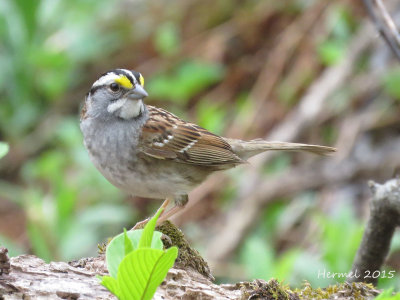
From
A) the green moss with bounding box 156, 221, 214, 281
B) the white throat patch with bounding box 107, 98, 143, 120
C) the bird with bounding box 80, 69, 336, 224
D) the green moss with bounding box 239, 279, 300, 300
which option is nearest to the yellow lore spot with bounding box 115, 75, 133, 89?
the bird with bounding box 80, 69, 336, 224

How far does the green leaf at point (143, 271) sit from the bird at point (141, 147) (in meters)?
1.18

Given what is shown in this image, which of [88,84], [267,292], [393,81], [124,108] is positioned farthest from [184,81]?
[267,292]

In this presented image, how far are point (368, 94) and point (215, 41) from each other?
226 centimetres

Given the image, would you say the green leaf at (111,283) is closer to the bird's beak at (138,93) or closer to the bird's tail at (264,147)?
the bird's beak at (138,93)

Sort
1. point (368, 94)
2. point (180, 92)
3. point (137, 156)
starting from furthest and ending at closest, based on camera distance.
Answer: point (180, 92)
point (368, 94)
point (137, 156)

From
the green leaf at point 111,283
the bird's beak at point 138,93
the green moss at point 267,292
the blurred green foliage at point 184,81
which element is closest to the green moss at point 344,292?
the green moss at point 267,292

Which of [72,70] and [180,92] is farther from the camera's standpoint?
[72,70]

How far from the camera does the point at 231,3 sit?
8.36m

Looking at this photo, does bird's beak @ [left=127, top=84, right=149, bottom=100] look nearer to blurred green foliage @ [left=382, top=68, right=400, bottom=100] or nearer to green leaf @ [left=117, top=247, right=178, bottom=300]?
green leaf @ [left=117, top=247, right=178, bottom=300]

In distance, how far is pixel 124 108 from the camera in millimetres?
3949

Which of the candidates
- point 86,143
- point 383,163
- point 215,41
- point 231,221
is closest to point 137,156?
point 86,143

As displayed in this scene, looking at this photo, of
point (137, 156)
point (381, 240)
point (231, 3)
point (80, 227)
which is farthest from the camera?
point (231, 3)

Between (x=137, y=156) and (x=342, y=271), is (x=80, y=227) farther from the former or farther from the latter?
(x=342, y=271)

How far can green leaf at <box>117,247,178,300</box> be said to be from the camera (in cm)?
219
